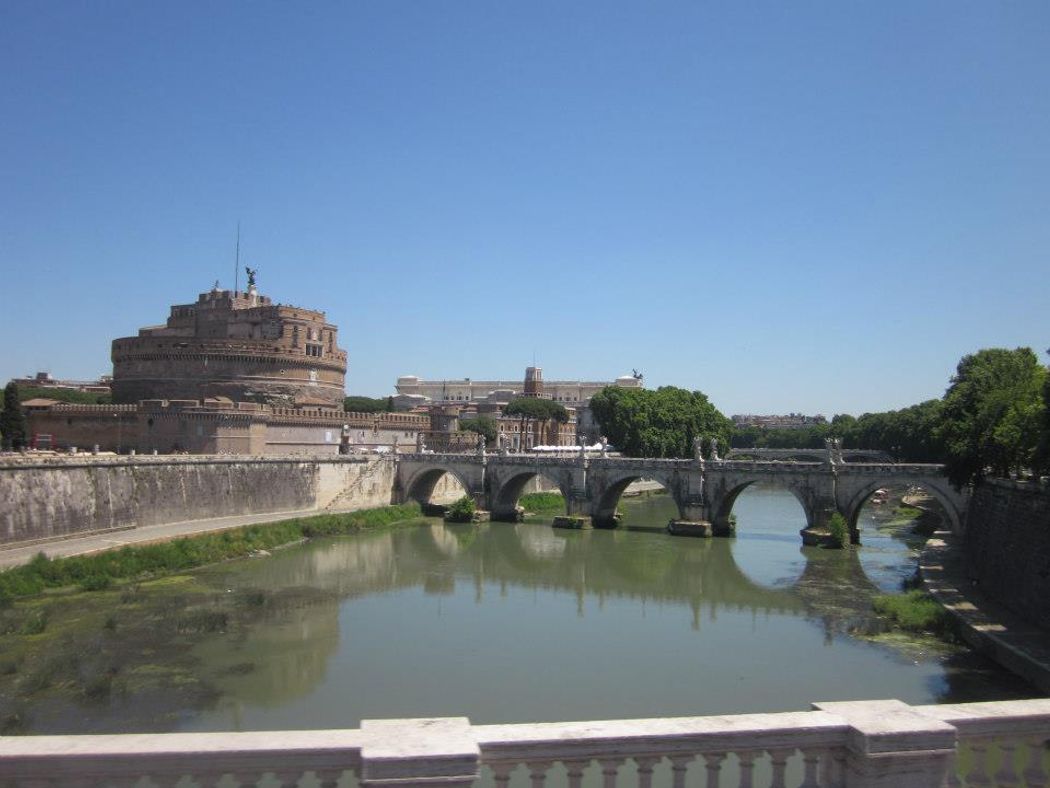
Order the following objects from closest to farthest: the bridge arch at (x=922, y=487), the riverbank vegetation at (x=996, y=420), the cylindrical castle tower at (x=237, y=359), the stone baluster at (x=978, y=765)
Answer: the stone baluster at (x=978, y=765)
the riverbank vegetation at (x=996, y=420)
the bridge arch at (x=922, y=487)
the cylindrical castle tower at (x=237, y=359)

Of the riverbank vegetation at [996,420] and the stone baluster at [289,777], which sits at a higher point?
the riverbank vegetation at [996,420]

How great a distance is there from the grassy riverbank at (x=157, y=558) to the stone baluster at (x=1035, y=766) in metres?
20.0

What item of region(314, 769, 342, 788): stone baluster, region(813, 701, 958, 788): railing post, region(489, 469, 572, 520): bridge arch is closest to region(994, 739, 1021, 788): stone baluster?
region(813, 701, 958, 788): railing post

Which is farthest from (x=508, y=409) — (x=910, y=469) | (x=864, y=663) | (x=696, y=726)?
(x=696, y=726)

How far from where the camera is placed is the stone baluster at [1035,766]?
4027 mm

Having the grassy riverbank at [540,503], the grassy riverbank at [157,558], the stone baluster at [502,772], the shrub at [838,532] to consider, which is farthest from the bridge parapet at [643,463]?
the stone baluster at [502,772]

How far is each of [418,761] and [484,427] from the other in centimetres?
6000

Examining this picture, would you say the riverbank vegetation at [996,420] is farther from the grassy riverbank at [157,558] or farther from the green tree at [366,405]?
the green tree at [366,405]

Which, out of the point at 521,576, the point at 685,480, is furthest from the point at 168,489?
the point at 685,480

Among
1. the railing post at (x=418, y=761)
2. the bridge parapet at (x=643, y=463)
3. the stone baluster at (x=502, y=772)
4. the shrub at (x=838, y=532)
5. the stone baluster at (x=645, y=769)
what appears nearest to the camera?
the railing post at (x=418, y=761)

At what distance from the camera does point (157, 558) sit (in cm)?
2411

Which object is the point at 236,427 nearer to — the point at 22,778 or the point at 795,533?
the point at 795,533

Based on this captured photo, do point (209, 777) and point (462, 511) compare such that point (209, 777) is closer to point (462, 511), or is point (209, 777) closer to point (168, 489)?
point (168, 489)

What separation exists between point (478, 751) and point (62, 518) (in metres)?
26.2
